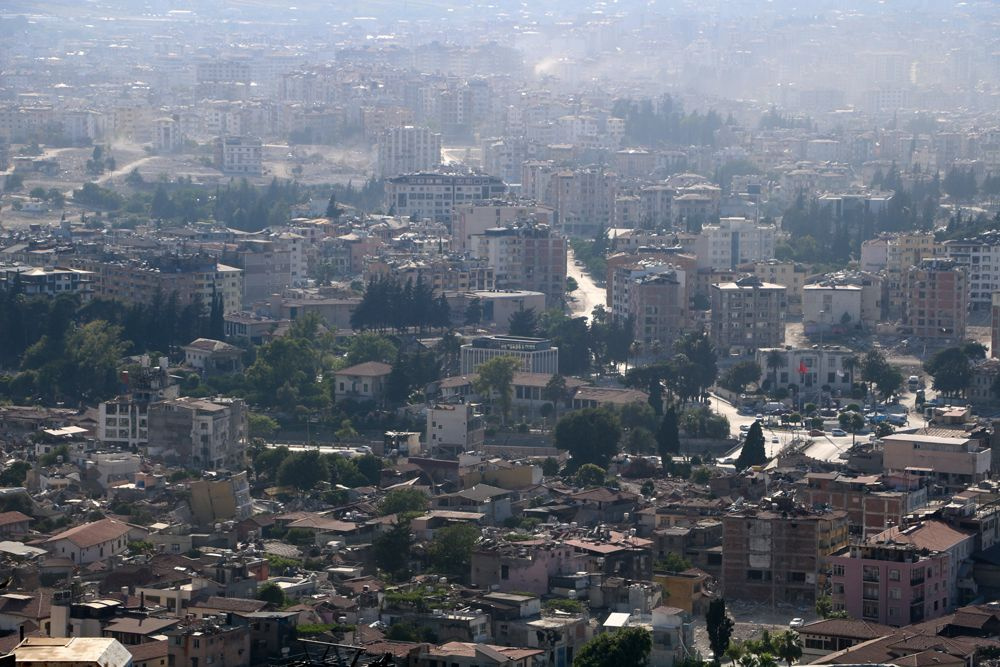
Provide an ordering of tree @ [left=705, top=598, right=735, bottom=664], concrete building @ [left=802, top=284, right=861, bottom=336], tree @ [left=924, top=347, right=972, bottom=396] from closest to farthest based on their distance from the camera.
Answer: tree @ [left=705, top=598, right=735, bottom=664]
tree @ [left=924, top=347, right=972, bottom=396]
concrete building @ [left=802, top=284, right=861, bottom=336]

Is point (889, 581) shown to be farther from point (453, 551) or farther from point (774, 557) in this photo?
point (453, 551)

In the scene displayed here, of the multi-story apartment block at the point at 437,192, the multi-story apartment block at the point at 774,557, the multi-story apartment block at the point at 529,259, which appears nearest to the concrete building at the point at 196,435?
the multi-story apartment block at the point at 774,557

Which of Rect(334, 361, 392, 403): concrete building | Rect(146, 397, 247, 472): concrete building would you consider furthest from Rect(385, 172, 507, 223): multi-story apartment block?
Rect(146, 397, 247, 472): concrete building

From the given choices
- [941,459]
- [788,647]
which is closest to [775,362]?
[941,459]

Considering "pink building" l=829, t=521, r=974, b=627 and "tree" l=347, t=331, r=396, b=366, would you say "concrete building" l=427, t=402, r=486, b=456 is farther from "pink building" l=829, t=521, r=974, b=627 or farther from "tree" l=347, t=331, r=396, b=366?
"pink building" l=829, t=521, r=974, b=627

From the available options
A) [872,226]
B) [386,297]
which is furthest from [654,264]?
[872,226]

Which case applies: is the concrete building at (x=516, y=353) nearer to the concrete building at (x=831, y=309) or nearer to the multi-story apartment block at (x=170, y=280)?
the multi-story apartment block at (x=170, y=280)

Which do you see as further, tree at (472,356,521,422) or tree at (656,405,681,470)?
tree at (472,356,521,422)
